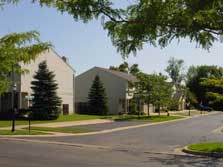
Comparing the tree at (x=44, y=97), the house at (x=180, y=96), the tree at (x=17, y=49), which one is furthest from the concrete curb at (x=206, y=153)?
the house at (x=180, y=96)

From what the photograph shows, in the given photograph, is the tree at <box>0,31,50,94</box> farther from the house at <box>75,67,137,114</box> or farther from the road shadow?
the house at <box>75,67,137,114</box>

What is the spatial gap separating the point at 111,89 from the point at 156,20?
6560 centimetres

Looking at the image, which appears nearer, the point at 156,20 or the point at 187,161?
the point at 156,20

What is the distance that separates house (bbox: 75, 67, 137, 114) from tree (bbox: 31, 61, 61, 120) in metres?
19.2

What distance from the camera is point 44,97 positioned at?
1809 inches

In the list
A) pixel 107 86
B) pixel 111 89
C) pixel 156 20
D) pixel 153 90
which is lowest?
pixel 156 20

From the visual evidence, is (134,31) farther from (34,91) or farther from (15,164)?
(34,91)

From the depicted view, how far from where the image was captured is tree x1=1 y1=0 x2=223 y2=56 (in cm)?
432

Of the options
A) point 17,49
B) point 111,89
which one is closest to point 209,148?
point 17,49

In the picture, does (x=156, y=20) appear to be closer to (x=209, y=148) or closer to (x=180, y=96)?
(x=209, y=148)

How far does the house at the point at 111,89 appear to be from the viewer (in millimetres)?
Result: 68438

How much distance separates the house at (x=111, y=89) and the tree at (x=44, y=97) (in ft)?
63.0

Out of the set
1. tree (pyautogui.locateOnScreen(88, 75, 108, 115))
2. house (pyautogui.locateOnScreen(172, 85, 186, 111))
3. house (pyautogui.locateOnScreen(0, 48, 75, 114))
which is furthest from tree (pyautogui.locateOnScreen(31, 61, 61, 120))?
house (pyautogui.locateOnScreen(172, 85, 186, 111))

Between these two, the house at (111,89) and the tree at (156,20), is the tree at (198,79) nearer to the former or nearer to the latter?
the house at (111,89)
